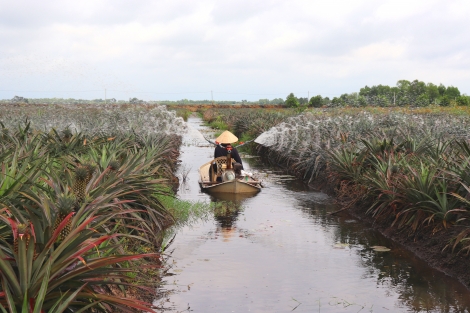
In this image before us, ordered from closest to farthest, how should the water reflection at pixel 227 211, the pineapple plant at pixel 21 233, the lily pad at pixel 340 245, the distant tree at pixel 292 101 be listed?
the pineapple plant at pixel 21 233
the lily pad at pixel 340 245
the water reflection at pixel 227 211
the distant tree at pixel 292 101

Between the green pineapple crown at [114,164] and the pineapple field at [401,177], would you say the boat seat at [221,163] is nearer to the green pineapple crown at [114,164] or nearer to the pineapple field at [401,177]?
the pineapple field at [401,177]

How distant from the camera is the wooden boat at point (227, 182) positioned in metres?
14.5

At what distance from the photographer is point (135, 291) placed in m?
6.64

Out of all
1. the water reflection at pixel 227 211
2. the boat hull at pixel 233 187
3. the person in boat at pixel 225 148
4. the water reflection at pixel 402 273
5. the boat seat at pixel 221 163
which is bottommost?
the water reflection at pixel 402 273

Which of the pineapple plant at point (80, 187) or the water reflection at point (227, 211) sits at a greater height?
the pineapple plant at point (80, 187)

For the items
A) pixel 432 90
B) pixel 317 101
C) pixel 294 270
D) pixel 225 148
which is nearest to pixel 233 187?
pixel 225 148

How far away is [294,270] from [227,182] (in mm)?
6349

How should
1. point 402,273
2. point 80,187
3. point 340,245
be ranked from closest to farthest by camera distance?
point 80,187 < point 402,273 < point 340,245

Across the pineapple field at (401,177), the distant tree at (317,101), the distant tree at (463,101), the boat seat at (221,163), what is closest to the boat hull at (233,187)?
the boat seat at (221,163)

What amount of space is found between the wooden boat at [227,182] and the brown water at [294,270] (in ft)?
5.81

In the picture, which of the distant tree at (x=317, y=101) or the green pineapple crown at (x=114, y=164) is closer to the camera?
the green pineapple crown at (x=114, y=164)

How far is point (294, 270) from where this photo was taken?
8219 mm

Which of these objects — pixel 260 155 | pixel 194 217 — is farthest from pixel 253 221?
pixel 260 155

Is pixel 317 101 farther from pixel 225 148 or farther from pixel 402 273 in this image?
pixel 402 273
